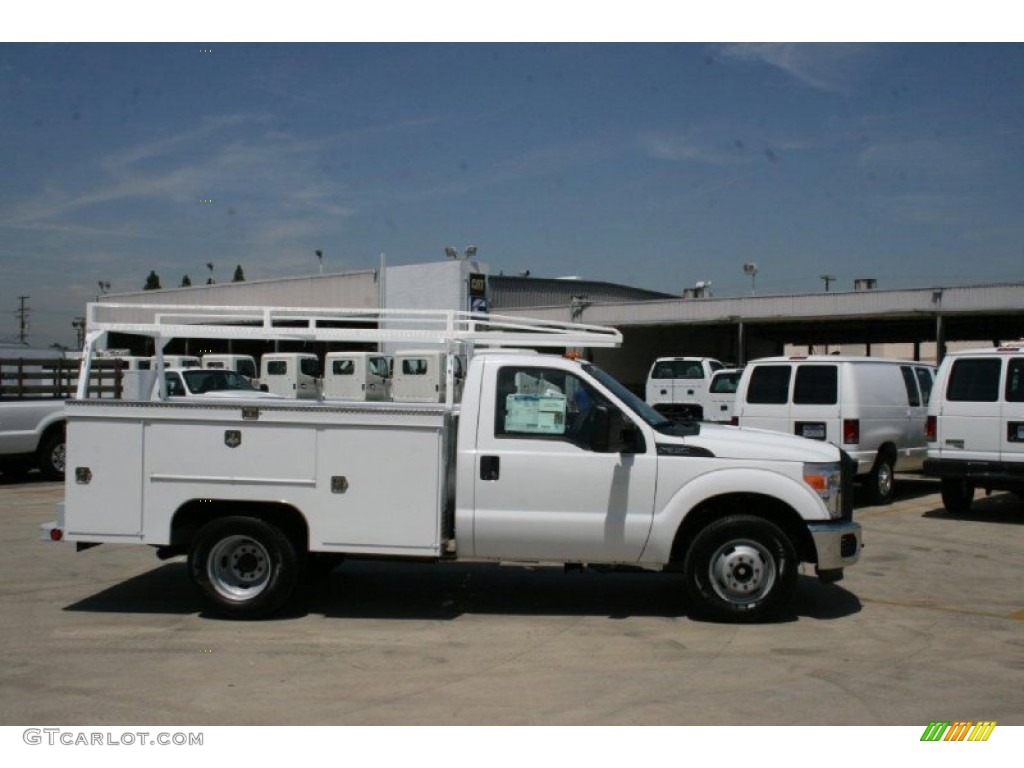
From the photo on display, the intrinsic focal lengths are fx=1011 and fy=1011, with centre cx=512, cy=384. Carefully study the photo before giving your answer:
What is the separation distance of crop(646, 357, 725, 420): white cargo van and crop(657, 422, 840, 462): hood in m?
16.5

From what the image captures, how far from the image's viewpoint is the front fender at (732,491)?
7609mm

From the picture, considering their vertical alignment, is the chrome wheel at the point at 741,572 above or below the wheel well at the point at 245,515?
below

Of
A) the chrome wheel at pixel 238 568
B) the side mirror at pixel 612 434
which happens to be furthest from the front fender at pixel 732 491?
the chrome wheel at pixel 238 568

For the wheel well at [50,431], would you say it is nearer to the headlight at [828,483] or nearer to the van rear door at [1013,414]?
the headlight at [828,483]

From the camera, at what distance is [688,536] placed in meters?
7.85

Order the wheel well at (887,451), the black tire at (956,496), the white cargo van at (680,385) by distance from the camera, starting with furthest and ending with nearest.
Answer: the white cargo van at (680,385) → the wheel well at (887,451) → the black tire at (956,496)

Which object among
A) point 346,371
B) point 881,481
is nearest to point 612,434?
point 881,481

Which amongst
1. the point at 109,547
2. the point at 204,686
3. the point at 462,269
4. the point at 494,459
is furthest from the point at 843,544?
the point at 462,269

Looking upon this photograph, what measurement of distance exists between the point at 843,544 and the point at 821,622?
69 centimetres

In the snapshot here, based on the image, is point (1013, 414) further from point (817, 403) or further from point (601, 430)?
point (601, 430)

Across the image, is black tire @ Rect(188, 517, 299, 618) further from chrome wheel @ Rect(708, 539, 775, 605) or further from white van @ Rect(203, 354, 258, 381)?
white van @ Rect(203, 354, 258, 381)

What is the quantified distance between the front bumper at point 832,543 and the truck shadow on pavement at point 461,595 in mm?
619

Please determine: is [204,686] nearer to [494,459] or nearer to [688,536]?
[494,459]

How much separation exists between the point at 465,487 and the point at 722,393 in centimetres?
1679
